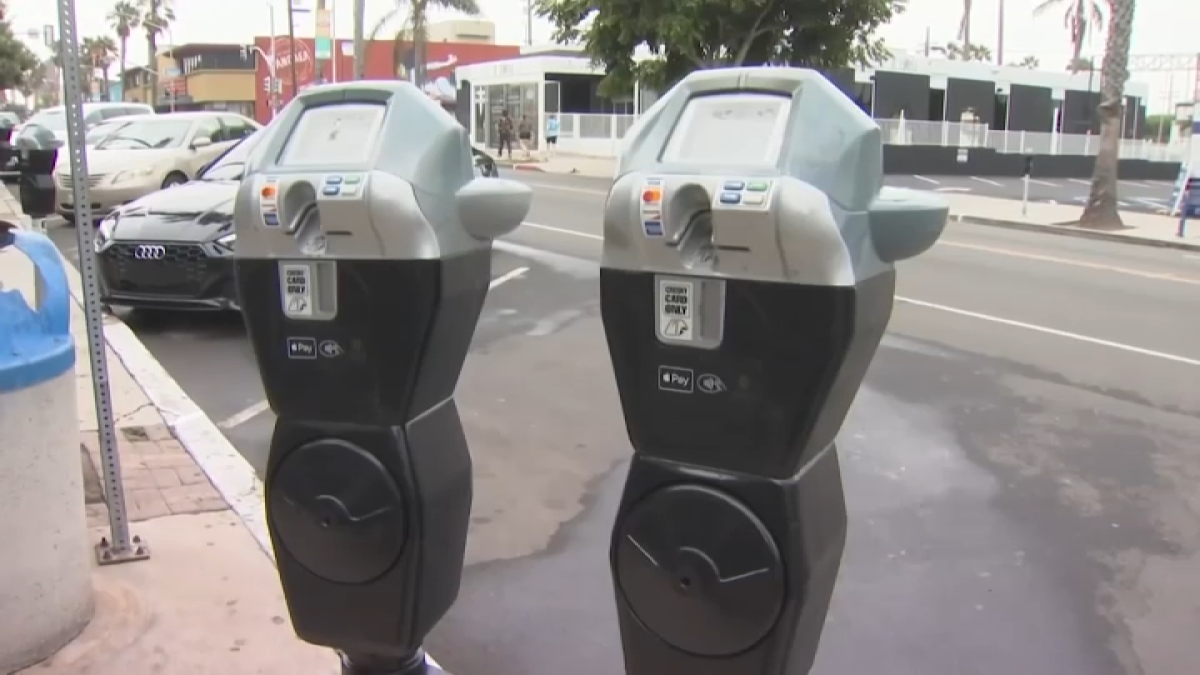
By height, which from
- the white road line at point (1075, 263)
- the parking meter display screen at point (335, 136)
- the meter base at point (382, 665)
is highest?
the parking meter display screen at point (335, 136)

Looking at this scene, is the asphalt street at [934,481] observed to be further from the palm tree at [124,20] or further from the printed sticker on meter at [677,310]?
the palm tree at [124,20]

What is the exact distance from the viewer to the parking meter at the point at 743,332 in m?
1.85

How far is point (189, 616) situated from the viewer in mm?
3244

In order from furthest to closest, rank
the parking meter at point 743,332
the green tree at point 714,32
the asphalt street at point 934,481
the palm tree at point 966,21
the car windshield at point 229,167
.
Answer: the palm tree at point 966,21 < the green tree at point 714,32 < the car windshield at point 229,167 < the asphalt street at point 934,481 < the parking meter at point 743,332

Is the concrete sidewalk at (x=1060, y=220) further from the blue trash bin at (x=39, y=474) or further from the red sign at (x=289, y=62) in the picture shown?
the red sign at (x=289, y=62)

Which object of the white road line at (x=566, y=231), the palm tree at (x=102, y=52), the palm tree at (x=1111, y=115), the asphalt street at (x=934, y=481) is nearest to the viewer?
the asphalt street at (x=934, y=481)

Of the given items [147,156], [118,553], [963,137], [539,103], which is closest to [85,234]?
[118,553]

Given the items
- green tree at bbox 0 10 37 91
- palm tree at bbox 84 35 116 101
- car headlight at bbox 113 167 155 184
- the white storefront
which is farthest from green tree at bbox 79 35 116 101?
car headlight at bbox 113 167 155 184

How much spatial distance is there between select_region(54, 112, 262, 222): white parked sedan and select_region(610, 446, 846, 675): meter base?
37.2ft

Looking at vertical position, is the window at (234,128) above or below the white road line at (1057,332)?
above

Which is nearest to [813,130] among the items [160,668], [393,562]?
[393,562]

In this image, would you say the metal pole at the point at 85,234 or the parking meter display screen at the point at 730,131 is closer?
the parking meter display screen at the point at 730,131

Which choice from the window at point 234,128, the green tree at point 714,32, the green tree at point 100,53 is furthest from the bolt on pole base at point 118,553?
the green tree at point 100,53

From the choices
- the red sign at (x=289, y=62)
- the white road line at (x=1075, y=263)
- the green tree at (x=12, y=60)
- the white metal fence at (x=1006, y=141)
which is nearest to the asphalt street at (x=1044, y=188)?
the white metal fence at (x=1006, y=141)
